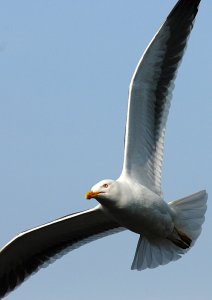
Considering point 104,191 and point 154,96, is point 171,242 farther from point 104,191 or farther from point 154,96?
point 154,96

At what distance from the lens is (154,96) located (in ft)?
44.3

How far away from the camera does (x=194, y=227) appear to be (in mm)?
13680

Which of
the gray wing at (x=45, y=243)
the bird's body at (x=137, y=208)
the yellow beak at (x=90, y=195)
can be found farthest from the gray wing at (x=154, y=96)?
the gray wing at (x=45, y=243)

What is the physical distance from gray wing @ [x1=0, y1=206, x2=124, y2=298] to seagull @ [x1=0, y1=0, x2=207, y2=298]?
0.02 metres

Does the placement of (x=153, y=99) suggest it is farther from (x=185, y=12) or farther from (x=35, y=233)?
(x=35, y=233)

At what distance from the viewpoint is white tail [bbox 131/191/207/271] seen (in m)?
13.6

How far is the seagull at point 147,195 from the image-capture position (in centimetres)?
1287

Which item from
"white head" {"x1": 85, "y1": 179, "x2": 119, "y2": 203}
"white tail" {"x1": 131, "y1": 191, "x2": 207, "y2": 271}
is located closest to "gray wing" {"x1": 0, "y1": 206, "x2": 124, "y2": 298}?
"white tail" {"x1": 131, "y1": 191, "x2": 207, "y2": 271}

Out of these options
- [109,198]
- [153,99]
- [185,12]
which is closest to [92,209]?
[109,198]

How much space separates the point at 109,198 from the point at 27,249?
220 centimetres

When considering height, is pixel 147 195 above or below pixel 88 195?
below

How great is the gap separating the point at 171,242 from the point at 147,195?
1059mm

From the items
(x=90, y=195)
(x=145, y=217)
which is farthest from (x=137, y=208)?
(x=90, y=195)

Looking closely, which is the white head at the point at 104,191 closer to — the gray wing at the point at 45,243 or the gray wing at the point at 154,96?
the gray wing at the point at 154,96
